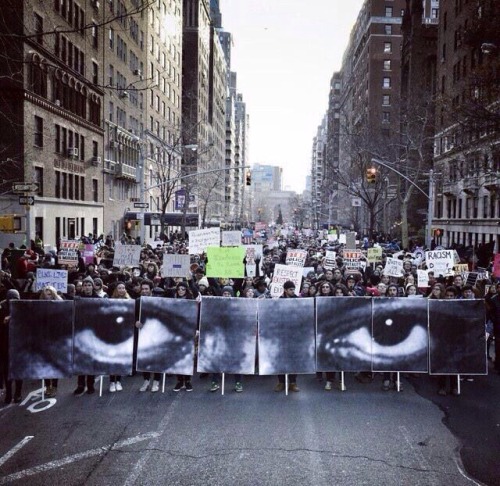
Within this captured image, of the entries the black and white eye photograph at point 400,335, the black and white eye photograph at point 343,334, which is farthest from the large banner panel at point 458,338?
the black and white eye photograph at point 343,334

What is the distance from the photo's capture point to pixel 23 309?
9336 millimetres

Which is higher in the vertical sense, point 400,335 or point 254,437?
point 400,335

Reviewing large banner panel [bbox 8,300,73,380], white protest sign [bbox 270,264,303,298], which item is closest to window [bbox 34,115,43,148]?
white protest sign [bbox 270,264,303,298]

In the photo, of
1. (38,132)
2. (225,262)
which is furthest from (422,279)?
(38,132)

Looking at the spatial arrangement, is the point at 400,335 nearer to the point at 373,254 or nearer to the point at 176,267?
the point at 176,267

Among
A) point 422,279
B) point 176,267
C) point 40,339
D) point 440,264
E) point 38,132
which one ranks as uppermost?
point 38,132

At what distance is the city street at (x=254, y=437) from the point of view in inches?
255

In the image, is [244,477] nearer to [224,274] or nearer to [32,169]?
[224,274]

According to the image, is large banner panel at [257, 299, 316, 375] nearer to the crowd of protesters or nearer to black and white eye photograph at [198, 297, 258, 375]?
black and white eye photograph at [198, 297, 258, 375]

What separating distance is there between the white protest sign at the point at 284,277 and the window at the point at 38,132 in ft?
85.8

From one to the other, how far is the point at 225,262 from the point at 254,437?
26.8ft

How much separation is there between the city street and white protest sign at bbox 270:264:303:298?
4.36 metres

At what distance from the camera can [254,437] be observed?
7633 mm

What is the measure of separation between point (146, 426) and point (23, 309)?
3.02 m
